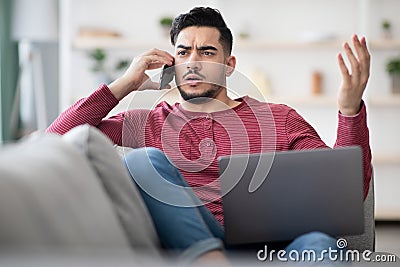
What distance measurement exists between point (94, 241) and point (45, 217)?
0.39 feet

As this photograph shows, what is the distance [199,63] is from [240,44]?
97.8 inches

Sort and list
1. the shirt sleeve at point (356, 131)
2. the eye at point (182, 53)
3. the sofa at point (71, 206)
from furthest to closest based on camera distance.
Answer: the eye at point (182, 53) < the shirt sleeve at point (356, 131) < the sofa at point (71, 206)

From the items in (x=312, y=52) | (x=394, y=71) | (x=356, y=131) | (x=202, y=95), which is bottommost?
(x=356, y=131)

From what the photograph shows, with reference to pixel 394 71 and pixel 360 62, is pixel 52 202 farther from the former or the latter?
pixel 394 71

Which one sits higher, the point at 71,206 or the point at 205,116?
the point at 205,116

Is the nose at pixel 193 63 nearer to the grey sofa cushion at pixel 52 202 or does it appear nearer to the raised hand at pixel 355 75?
the raised hand at pixel 355 75

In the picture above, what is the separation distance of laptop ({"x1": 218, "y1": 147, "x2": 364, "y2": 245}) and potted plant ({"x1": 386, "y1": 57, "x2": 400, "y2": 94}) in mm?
3288

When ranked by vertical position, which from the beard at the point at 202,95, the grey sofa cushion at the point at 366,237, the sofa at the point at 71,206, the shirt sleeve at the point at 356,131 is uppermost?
the beard at the point at 202,95

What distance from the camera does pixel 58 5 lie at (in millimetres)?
5391

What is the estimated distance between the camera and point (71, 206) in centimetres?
122

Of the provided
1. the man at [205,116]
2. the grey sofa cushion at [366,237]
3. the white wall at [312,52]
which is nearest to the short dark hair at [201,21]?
the man at [205,116]

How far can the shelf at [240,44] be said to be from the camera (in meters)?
4.99

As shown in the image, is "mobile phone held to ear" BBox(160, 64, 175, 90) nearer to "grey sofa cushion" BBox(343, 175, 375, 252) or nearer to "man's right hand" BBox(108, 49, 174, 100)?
"man's right hand" BBox(108, 49, 174, 100)

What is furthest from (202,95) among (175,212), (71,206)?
(71,206)
